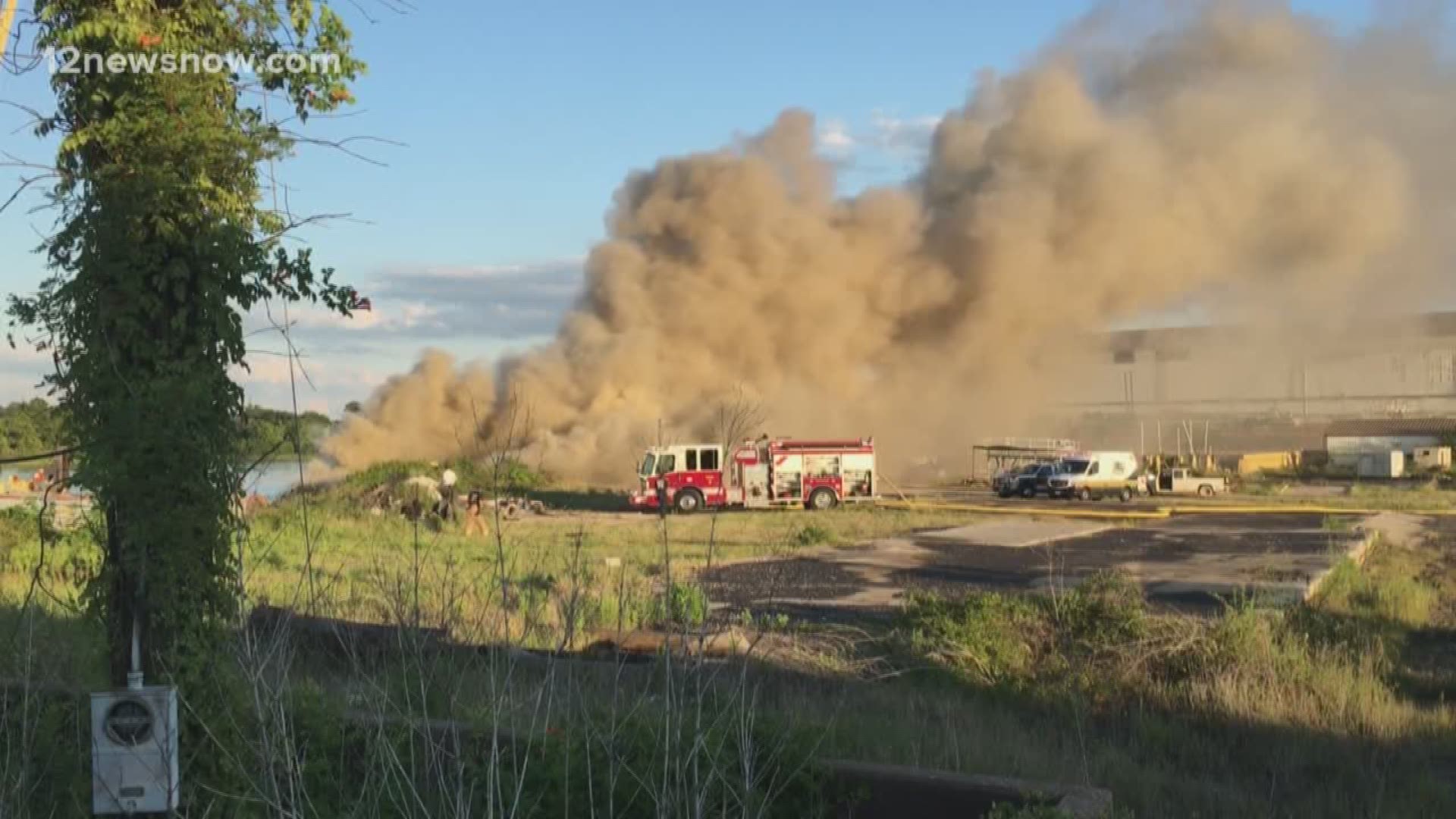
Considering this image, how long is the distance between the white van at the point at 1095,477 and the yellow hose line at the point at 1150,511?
12.5 ft

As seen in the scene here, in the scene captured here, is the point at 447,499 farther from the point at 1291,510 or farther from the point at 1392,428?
the point at 1392,428

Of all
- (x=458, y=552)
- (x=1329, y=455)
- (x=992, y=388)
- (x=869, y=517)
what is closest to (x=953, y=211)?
(x=992, y=388)

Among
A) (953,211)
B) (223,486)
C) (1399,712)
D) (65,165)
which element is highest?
(953,211)

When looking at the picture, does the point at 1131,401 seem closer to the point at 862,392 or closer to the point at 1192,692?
the point at 862,392

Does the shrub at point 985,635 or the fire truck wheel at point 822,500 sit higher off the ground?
the fire truck wheel at point 822,500

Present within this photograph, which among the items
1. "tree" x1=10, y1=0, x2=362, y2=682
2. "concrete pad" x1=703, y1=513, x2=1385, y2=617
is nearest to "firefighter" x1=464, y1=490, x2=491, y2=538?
"concrete pad" x1=703, y1=513, x2=1385, y2=617

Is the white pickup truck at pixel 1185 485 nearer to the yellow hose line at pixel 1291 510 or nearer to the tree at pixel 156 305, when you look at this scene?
the yellow hose line at pixel 1291 510

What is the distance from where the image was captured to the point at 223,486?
14.9 feet

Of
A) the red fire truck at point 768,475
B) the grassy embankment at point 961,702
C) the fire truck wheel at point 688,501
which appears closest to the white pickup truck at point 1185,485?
the red fire truck at point 768,475

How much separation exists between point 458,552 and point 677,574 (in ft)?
14.8

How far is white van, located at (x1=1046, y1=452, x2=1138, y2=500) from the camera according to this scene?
138 ft

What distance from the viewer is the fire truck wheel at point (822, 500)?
36562mm

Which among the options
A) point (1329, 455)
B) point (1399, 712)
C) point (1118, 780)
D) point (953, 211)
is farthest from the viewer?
point (1329, 455)

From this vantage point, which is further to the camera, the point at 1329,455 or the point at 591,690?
the point at 1329,455
